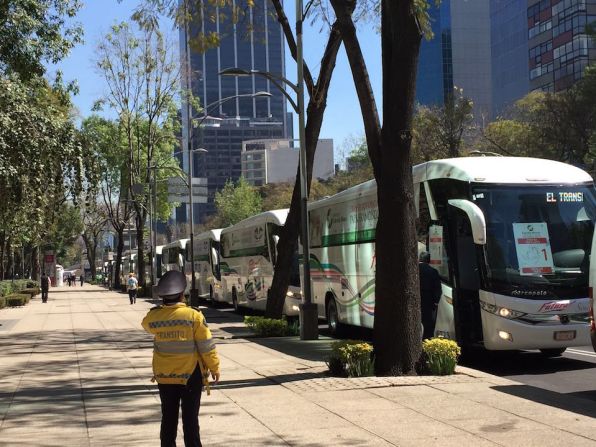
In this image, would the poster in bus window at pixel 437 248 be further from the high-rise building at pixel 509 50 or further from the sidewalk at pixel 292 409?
the high-rise building at pixel 509 50

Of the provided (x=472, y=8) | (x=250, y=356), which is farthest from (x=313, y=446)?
(x=472, y=8)

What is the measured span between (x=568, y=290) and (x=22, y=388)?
27.2 ft

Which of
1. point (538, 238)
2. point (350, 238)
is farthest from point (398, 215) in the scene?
point (350, 238)

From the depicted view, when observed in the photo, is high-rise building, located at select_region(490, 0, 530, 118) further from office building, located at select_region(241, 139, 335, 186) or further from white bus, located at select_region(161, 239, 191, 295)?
white bus, located at select_region(161, 239, 191, 295)

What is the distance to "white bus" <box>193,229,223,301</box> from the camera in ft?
116

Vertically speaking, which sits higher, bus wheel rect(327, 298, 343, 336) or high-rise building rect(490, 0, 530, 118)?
high-rise building rect(490, 0, 530, 118)

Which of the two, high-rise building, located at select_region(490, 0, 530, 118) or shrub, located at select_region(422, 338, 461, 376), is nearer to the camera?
shrub, located at select_region(422, 338, 461, 376)

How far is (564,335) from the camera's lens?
11.2 metres

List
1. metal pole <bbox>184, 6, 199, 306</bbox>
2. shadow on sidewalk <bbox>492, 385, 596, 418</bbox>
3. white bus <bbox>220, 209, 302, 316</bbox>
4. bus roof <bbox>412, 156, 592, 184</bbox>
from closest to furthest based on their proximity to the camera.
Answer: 1. shadow on sidewalk <bbox>492, 385, 596, 418</bbox>
2. bus roof <bbox>412, 156, 592, 184</bbox>
3. white bus <bbox>220, 209, 302, 316</bbox>
4. metal pole <bbox>184, 6, 199, 306</bbox>

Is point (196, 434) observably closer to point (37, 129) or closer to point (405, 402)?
point (405, 402)

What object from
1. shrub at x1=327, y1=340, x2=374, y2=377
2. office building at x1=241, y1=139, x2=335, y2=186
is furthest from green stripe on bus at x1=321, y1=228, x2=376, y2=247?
office building at x1=241, y1=139, x2=335, y2=186

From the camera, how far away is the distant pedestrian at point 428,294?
39.1ft

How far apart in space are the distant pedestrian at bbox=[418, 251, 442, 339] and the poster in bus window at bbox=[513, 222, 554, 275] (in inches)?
52.4

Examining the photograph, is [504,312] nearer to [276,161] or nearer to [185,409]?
[185,409]
